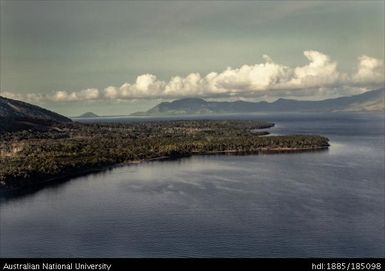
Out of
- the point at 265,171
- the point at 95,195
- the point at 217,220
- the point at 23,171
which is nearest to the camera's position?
the point at 217,220

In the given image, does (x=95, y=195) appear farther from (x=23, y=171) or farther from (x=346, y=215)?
(x=346, y=215)

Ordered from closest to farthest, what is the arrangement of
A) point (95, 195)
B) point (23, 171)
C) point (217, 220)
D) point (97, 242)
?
point (97, 242)
point (217, 220)
point (95, 195)
point (23, 171)

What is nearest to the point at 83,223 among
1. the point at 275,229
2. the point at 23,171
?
the point at 275,229

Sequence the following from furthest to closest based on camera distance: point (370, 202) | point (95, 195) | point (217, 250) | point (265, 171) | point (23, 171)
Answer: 1. point (265, 171)
2. point (23, 171)
3. point (95, 195)
4. point (370, 202)
5. point (217, 250)

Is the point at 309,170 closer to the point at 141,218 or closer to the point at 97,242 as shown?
the point at 141,218

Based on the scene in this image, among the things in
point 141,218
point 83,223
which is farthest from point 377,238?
point 83,223

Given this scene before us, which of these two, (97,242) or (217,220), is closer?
(97,242)
